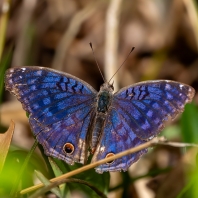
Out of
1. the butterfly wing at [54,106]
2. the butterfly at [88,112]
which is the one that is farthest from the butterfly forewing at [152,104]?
the butterfly wing at [54,106]

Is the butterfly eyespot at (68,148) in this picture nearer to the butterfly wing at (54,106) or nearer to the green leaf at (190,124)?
the butterfly wing at (54,106)

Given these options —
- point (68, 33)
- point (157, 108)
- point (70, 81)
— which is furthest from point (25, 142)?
point (157, 108)

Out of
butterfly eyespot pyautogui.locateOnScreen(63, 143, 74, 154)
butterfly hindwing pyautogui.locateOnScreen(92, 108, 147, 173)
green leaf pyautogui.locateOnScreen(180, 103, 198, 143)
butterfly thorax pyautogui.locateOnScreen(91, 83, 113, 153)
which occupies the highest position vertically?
butterfly thorax pyautogui.locateOnScreen(91, 83, 113, 153)

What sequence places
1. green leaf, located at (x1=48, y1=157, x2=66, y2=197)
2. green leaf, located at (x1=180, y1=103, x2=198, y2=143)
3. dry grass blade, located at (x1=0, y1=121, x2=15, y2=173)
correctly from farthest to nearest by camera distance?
1. green leaf, located at (x1=180, y1=103, x2=198, y2=143)
2. green leaf, located at (x1=48, y1=157, x2=66, y2=197)
3. dry grass blade, located at (x1=0, y1=121, x2=15, y2=173)

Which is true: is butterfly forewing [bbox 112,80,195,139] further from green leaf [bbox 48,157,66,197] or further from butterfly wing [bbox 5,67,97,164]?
green leaf [bbox 48,157,66,197]

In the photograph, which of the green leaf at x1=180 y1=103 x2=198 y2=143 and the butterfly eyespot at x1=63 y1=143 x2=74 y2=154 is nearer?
the butterfly eyespot at x1=63 y1=143 x2=74 y2=154

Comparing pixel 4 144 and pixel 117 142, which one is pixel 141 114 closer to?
pixel 117 142

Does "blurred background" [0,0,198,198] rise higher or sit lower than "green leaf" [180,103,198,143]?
higher

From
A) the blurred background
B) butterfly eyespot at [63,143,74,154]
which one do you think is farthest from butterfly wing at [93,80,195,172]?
the blurred background

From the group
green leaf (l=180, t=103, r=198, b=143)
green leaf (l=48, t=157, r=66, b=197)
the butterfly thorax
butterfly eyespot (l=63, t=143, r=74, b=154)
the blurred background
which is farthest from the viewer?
the blurred background
